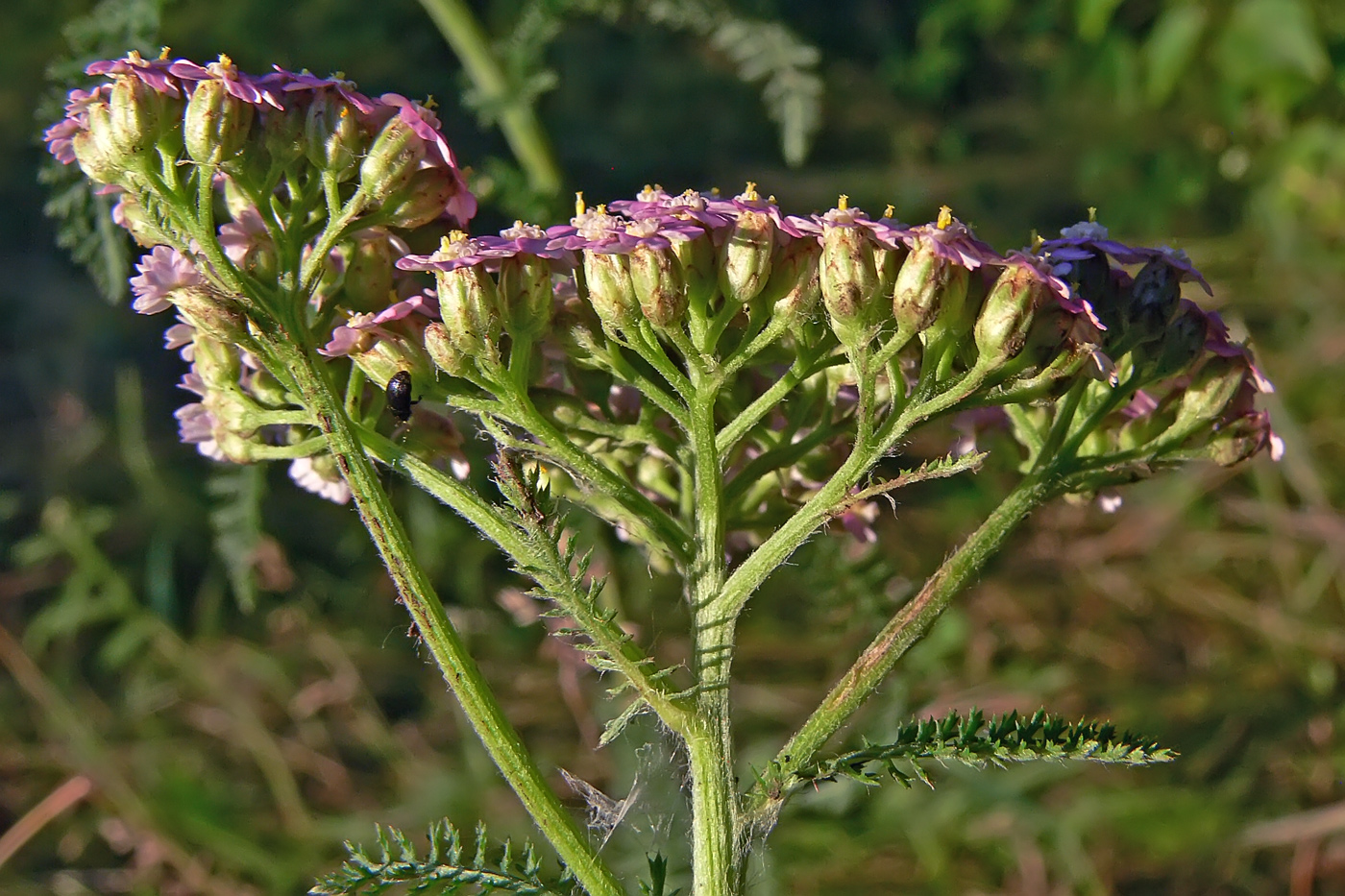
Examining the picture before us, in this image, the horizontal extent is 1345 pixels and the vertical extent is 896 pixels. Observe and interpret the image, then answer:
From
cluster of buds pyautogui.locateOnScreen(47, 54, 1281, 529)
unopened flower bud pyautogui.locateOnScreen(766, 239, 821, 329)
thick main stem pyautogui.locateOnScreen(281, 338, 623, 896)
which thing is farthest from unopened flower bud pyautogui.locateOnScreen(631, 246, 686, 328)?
thick main stem pyautogui.locateOnScreen(281, 338, 623, 896)

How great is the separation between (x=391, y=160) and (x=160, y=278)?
0.27 meters

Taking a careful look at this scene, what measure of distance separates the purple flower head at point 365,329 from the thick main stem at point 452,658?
0.07 meters

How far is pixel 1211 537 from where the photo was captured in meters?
3.57

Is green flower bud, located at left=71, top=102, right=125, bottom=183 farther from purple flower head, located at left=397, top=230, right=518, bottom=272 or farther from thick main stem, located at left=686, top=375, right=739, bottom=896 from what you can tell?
thick main stem, located at left=686, top=375, right=739, bottom=896

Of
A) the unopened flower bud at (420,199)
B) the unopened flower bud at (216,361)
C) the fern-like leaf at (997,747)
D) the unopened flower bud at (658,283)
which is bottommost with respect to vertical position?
the fern-like leaf at (997,747)

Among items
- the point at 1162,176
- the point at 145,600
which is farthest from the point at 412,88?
the point at 1162,176

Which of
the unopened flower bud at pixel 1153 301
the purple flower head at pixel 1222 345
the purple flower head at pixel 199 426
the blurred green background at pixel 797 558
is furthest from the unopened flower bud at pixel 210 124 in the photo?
the blurred green background at pixel 797 558

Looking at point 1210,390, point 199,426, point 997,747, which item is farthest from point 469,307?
point 1210,390

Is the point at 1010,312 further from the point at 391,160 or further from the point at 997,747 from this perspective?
the point at 391,160

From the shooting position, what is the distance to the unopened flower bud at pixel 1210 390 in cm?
147

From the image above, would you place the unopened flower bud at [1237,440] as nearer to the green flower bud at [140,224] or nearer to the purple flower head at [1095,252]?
the purple flower head at [1095,252]

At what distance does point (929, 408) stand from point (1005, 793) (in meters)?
1.86

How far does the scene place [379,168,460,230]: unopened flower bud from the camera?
1397mm

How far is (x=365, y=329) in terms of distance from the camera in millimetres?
1326
